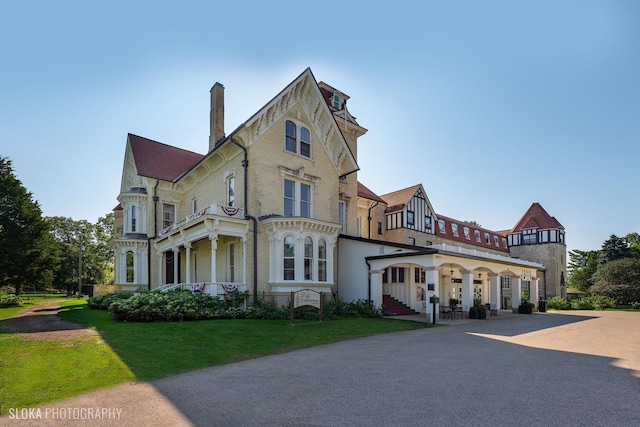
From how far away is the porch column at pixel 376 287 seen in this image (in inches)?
836

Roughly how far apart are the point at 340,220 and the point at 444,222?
71.6ft

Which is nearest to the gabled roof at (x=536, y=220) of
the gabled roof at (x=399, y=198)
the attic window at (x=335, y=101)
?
→ the gabled roof at (x=399, y=198)

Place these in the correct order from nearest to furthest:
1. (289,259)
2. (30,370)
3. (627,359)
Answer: (30,370) < (627,359) < (289,259)

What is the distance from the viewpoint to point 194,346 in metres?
10.6

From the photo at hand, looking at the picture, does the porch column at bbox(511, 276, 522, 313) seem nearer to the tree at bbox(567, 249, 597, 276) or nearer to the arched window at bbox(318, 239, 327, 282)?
the arched window at bbox(318, 239, 327, 282)

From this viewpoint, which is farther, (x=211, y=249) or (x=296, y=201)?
(x=296, y=201)

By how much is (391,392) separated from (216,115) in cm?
2431

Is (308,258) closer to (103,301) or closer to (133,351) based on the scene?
(133,351)

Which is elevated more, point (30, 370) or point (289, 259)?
point (289, 259)

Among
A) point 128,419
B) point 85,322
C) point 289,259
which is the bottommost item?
point 85,322

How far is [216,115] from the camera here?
27.1m

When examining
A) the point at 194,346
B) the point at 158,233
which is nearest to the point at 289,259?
the point at 194,346

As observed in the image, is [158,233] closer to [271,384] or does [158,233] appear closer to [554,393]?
[271,384]

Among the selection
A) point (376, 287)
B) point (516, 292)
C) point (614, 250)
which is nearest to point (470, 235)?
point (516, 292)
